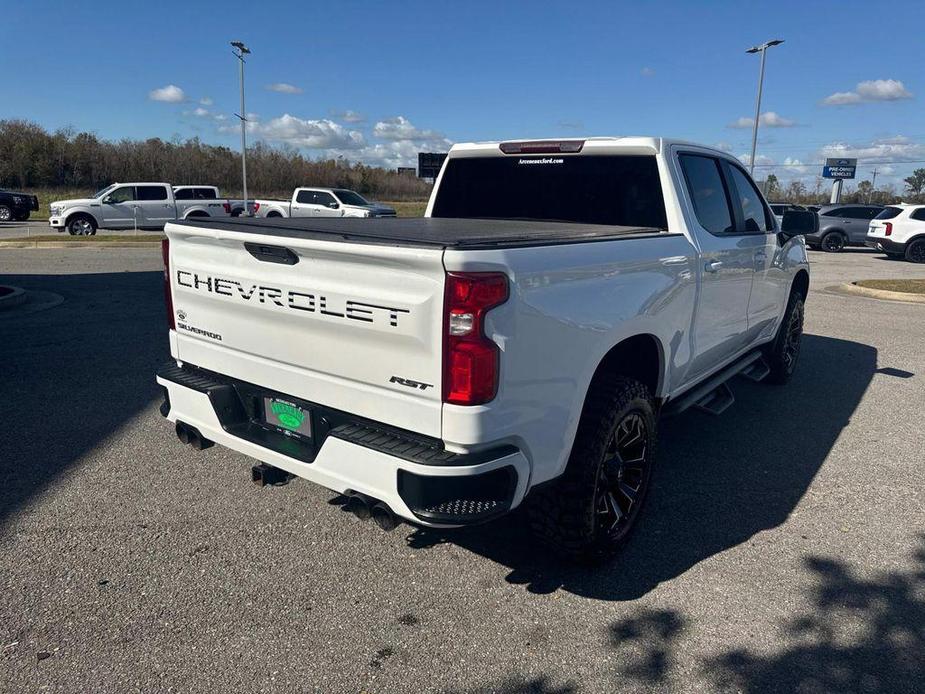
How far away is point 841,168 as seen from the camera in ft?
204

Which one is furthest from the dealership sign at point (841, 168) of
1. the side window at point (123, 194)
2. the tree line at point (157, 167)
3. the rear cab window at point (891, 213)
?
the side window at point (123, 194)

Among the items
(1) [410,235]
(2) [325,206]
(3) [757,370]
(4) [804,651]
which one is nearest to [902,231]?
(3) [757,370]

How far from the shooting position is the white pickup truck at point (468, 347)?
2484mm

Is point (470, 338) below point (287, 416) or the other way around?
the other way around

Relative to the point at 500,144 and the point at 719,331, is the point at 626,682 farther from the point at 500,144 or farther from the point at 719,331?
the point at 500,144

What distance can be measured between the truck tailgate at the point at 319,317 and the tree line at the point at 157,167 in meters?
57.2

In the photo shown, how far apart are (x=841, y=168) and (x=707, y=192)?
67788 mm

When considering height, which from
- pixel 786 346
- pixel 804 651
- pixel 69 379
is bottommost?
pixel 804 651

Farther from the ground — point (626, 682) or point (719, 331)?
point (719, 331)

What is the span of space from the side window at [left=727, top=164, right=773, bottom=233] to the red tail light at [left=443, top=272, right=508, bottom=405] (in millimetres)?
3258

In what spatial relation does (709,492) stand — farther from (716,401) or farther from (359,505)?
(359,505)

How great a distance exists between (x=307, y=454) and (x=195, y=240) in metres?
1.22

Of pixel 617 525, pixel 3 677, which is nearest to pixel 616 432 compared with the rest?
pixel 617 525

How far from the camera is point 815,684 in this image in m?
2.58
